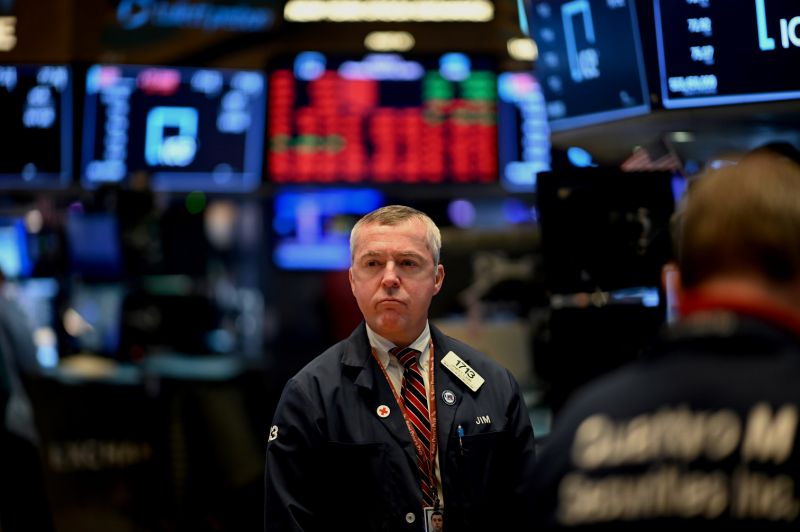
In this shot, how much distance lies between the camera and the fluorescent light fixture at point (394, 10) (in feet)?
24.4

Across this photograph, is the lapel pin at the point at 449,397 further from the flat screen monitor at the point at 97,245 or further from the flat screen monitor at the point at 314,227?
the flat screen monitor at the point at 314,227

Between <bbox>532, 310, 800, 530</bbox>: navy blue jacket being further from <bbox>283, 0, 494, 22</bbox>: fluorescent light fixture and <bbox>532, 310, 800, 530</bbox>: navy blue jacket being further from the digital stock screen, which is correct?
<bbox>283, 0, 494, 22</bbox>: fluorescent light fixture

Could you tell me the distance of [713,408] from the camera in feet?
5.33

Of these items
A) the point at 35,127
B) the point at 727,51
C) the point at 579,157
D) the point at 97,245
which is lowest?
the point at 97,245

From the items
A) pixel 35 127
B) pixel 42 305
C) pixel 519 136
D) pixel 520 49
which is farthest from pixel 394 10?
pixel 42 305

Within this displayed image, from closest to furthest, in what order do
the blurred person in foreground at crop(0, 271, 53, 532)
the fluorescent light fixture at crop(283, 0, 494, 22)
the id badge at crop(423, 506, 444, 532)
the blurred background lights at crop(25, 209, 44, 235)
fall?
1. the id badge at crop(423, 506, 444, 532)
2. the blurred person in foreground at crop(0, 271, 53, 532)
3. the fluorescent light fixture at crop(283, 0, 494, 22)
4. the blurred background lights at crop(25, 209, 44, 235)

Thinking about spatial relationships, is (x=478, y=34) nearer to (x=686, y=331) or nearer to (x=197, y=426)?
(x=197, y=426)

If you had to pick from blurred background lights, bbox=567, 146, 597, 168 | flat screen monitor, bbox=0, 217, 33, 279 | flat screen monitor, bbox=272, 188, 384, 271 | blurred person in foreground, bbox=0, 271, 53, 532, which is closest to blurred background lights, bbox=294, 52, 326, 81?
flat screen monitor, bbox=272, 188, 384, 271

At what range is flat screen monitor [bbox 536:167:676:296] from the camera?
3.95 metres

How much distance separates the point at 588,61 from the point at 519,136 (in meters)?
3.08

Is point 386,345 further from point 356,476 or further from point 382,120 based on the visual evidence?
point 382,120

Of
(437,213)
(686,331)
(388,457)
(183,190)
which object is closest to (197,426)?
(183,190)

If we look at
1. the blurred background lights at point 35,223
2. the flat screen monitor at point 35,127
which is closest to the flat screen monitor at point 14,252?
the blurred background lights at point 35,223

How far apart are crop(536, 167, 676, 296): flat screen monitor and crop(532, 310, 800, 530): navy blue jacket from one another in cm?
231
